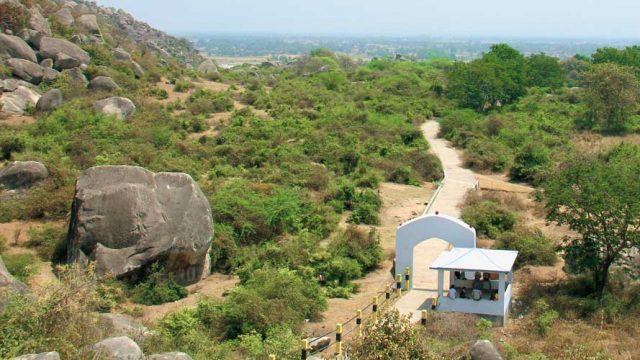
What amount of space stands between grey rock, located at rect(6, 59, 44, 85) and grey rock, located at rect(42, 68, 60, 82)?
0.65 feet

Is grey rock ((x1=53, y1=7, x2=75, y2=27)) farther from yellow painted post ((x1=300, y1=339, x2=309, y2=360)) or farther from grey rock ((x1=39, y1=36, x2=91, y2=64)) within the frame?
yellow painted post ((x1=300, y1=339, x2=309, y2=360))

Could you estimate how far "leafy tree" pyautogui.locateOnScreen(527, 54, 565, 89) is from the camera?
6337 cm

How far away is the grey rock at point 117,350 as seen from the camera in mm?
10656

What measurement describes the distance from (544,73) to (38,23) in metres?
41.1

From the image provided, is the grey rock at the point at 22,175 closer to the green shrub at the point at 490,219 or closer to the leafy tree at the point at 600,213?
the green shrub at the point at 490,219

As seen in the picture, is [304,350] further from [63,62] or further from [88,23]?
[88,23]

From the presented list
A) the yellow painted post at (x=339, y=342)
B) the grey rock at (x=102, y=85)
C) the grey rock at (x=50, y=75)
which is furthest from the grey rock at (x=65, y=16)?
the yellow painted post at (x=339, y=342)

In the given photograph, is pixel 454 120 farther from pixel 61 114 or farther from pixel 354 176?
pixel 61 114

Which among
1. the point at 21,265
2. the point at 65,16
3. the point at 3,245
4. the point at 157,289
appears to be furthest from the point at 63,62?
the point at 157,289

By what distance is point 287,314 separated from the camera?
613 inches

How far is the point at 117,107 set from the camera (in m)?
36.1

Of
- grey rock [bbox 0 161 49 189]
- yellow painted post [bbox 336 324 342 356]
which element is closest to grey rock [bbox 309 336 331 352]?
yellow painted post [bbox 336 324 342 356]

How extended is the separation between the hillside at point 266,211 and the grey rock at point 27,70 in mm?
102

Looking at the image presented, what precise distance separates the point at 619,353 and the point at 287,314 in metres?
6.39
